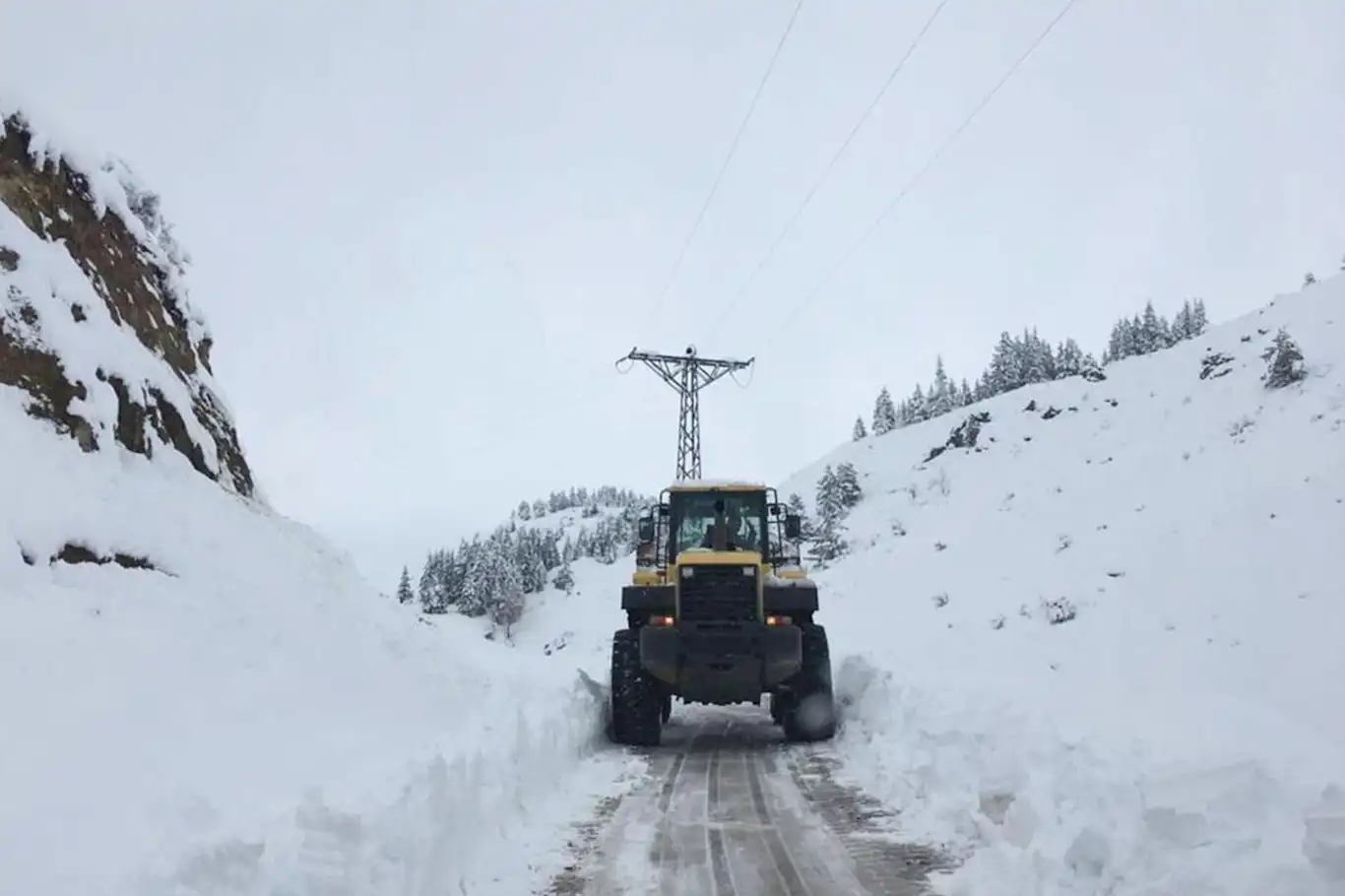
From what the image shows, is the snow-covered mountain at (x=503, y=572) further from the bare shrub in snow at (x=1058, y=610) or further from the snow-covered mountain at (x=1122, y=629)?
the bare shrub in snow at (x=1058, y=610)

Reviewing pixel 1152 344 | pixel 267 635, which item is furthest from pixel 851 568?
pixel 1152 344

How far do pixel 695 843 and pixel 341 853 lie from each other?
3.24 m

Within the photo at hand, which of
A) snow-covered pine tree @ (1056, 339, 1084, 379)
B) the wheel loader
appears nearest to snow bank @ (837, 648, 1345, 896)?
the wheel loader

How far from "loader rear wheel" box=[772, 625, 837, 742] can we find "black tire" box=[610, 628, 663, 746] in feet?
6.32

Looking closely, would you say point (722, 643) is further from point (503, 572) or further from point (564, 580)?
point (564, 580)

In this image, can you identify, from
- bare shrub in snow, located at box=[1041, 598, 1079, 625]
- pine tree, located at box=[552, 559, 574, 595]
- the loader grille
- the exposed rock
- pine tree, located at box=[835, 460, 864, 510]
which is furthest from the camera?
pine tree, located at box=[552, 559, 574, 595]

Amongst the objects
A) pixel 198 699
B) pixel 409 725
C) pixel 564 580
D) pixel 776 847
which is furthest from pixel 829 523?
pixel 564 580

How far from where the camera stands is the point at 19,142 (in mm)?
11141

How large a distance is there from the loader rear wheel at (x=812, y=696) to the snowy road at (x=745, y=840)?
4.12ft

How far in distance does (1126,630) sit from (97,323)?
20141mm

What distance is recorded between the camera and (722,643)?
11.9 m

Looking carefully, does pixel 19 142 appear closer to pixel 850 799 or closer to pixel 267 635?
pixel 267 635

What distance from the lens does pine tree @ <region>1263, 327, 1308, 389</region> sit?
33719 mm

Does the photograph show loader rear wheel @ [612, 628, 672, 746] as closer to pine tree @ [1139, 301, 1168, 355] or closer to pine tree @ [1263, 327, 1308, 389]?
pine tree @ [1263, 327, 1308, 389]
